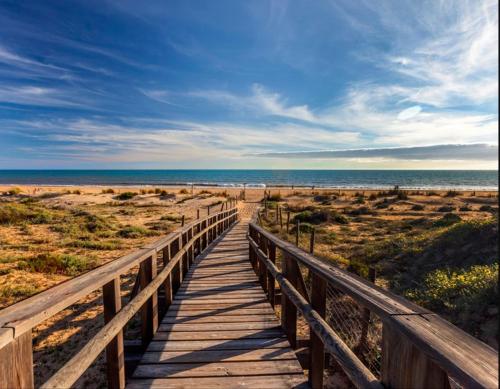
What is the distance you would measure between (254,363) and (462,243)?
345 inches

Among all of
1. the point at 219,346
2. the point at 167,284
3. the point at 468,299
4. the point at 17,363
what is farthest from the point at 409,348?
the point at 468,299

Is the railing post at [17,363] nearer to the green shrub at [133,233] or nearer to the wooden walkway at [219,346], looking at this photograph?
the wooden walkway at [219,346]

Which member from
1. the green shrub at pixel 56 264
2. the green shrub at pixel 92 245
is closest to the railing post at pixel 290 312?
the green shrub at pixel 56 264

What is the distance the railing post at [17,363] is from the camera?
1.31 meters

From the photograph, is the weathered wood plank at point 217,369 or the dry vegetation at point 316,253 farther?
the dry vegetation at point 316,253

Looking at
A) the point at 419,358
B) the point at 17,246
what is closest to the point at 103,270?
the point at 419,358

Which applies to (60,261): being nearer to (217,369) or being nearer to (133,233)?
(133,233)

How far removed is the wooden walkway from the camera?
2.70 metres

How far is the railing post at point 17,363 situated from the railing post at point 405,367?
177 centimetres

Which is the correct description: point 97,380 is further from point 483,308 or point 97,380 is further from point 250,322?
point 483,308

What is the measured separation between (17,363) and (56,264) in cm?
802

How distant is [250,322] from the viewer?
3.88m

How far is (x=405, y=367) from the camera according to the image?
1376 millimetres

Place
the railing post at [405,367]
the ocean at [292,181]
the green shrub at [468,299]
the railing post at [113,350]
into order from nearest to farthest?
the railing post at [405,367] → the railing post at [113,350] → the green shrub at [468,299] → the ocean at [292,181]
